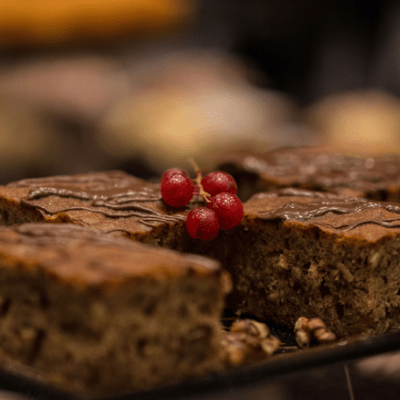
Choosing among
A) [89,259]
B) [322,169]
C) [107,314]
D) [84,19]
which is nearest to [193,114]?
[84,19]

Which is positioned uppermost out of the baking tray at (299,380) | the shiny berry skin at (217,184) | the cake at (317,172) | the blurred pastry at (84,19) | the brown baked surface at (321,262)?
the blurred pastry at (84,19)

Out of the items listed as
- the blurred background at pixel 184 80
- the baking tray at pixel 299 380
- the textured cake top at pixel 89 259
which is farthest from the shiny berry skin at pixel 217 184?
the blurred background at pixel 184 80

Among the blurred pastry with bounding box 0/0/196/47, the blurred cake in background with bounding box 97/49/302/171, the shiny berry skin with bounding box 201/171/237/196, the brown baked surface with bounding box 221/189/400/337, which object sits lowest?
the brown baked surface with bounding box 221/189/400/337

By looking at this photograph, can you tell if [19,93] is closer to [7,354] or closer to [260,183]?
[260,183]

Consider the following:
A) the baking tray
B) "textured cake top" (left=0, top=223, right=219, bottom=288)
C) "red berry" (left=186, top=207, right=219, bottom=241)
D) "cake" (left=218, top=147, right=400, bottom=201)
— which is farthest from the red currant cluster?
"cake" (left=218, top=147, right=400, bottom=201)

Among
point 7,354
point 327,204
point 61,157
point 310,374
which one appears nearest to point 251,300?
point 327,204

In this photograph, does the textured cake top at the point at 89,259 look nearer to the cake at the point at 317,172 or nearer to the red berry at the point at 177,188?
the red berry at the point at 177,188

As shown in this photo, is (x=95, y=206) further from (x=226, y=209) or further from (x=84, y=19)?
(x=84, y=19)

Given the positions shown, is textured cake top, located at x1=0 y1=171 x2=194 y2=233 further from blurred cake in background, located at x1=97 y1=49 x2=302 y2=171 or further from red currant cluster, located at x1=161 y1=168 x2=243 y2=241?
blurred cake in background, located at x1=97 y1=49 x2=302 y2=171
